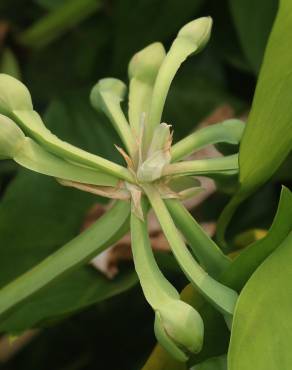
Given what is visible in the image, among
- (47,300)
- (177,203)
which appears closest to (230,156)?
(177,203)

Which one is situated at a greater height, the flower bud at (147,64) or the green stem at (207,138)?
the flower bud at (147,64)

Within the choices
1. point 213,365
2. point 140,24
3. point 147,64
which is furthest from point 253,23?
point 213,365

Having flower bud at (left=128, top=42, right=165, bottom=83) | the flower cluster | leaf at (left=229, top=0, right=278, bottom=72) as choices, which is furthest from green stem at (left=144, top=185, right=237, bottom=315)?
leaf at (left=229, top=0, right=278, bottom=72)

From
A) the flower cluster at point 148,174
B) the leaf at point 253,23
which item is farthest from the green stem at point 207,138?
the leaf at point 253,23

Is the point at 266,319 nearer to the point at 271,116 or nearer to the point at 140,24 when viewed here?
the point at 271,116

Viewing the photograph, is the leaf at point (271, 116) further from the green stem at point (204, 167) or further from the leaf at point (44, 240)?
the leaf at point (44, 240)

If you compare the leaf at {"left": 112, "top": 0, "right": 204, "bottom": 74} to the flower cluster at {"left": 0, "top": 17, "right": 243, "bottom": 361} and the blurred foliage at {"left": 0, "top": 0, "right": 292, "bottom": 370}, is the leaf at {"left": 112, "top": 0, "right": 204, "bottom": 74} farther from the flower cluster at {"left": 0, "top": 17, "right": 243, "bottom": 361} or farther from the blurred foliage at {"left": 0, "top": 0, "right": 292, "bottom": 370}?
the flower cluster at {"left": 0, "top": 17, "right": 243, "bottom": 361}
